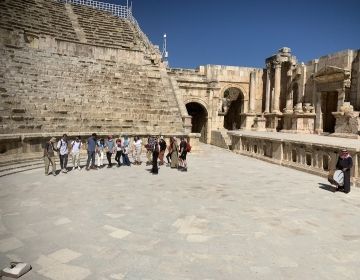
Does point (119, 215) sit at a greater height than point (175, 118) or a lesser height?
lesser

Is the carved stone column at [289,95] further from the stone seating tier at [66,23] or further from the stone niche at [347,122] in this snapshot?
the stone seating tier at [66,23]

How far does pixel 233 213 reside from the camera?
22.0 ft

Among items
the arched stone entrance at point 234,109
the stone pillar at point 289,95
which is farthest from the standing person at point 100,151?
the arched stone entrance at point 234,109

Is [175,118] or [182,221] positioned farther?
[175,118]

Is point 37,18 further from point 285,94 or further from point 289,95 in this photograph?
point 285,94

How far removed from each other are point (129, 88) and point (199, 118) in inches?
384

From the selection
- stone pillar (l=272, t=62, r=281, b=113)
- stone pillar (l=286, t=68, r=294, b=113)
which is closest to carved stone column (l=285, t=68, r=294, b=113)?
stone pillar (l=286, t=68, r=294, b=113)

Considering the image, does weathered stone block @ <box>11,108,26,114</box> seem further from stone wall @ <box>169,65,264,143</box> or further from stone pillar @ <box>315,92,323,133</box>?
stone pillar @ <box>315,92,323,133</box>

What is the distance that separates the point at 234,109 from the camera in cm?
3356

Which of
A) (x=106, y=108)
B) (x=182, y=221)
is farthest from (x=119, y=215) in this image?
(x=106, y=108)

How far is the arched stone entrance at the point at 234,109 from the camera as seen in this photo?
31584 millimetres

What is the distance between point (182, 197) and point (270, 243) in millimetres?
3031

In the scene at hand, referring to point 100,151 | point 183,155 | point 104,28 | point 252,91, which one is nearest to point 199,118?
point 252,91

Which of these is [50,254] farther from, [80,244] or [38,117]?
[38,117]
